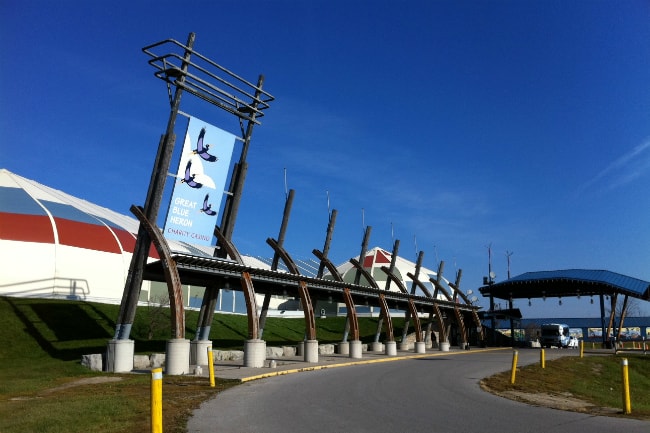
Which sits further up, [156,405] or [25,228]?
[25,228]

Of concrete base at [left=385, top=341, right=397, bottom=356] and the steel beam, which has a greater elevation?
the steel beam

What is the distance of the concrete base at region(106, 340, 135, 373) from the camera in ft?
78.1

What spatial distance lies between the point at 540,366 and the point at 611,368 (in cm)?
838

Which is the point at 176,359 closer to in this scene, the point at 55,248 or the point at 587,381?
the point at 587,381

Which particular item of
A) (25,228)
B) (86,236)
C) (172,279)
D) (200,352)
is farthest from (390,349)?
(25,228)

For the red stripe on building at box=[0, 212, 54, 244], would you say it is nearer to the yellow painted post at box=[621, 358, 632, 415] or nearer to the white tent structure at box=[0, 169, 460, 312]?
the white tent structure at box=[0, 169, 460, 312]

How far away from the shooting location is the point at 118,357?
23922 mm

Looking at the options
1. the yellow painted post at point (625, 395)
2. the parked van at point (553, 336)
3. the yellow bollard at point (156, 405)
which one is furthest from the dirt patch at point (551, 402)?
the parked van at point (553, 336)

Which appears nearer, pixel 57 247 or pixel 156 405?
pixel 156 405

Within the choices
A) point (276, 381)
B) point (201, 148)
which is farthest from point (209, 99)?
point (276, 381)

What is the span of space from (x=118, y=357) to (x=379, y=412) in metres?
15.3

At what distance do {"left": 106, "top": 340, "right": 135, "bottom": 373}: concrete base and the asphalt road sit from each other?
745cm

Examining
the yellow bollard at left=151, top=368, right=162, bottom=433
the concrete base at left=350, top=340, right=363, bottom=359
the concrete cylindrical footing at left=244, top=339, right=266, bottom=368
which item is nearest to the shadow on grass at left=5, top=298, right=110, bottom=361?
the concrete cylindrical footing at left=244, top=339, right=266, bottom=368

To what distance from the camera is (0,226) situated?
40031mm
